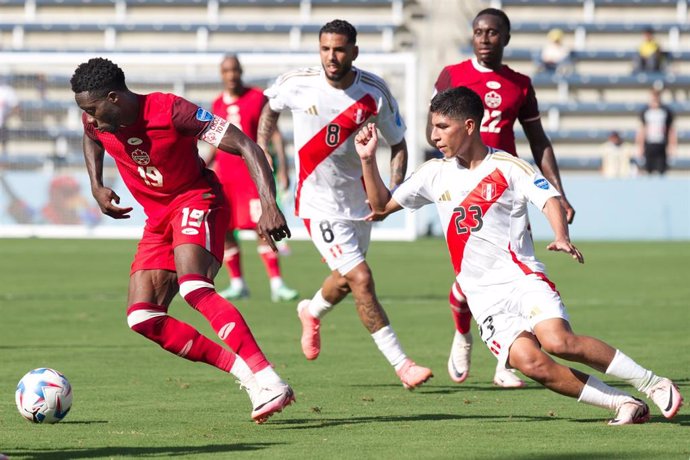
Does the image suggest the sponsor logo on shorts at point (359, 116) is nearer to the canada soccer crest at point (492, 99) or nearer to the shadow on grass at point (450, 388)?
the canada soccer crest at point (492, 99)

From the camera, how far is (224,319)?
263 inches

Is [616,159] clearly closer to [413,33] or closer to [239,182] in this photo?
[413,33]

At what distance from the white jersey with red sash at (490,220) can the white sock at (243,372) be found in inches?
45.8

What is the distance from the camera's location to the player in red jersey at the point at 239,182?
13.9 m

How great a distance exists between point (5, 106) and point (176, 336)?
725 inches

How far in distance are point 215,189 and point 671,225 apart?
18.0 m

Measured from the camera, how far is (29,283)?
15.6m

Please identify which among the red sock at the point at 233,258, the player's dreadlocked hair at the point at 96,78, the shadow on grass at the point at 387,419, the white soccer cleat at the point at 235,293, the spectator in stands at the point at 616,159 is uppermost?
the player's dreadlocked hair at the point at 96,78

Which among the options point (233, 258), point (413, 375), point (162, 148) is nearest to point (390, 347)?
point (413, 375)

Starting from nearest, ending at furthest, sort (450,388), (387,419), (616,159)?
(387,419) < (450,388) < (616,159)

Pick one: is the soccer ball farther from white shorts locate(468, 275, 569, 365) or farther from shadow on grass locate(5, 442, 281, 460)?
white shorts locate(468, 275, 569, 365)

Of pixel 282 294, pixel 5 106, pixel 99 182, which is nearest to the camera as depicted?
pixel 99 182

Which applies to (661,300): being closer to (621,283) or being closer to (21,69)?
(621,283)

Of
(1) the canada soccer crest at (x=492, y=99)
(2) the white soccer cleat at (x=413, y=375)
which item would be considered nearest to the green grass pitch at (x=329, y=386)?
(2) the white soccer cleat at (x=413, y=375)
